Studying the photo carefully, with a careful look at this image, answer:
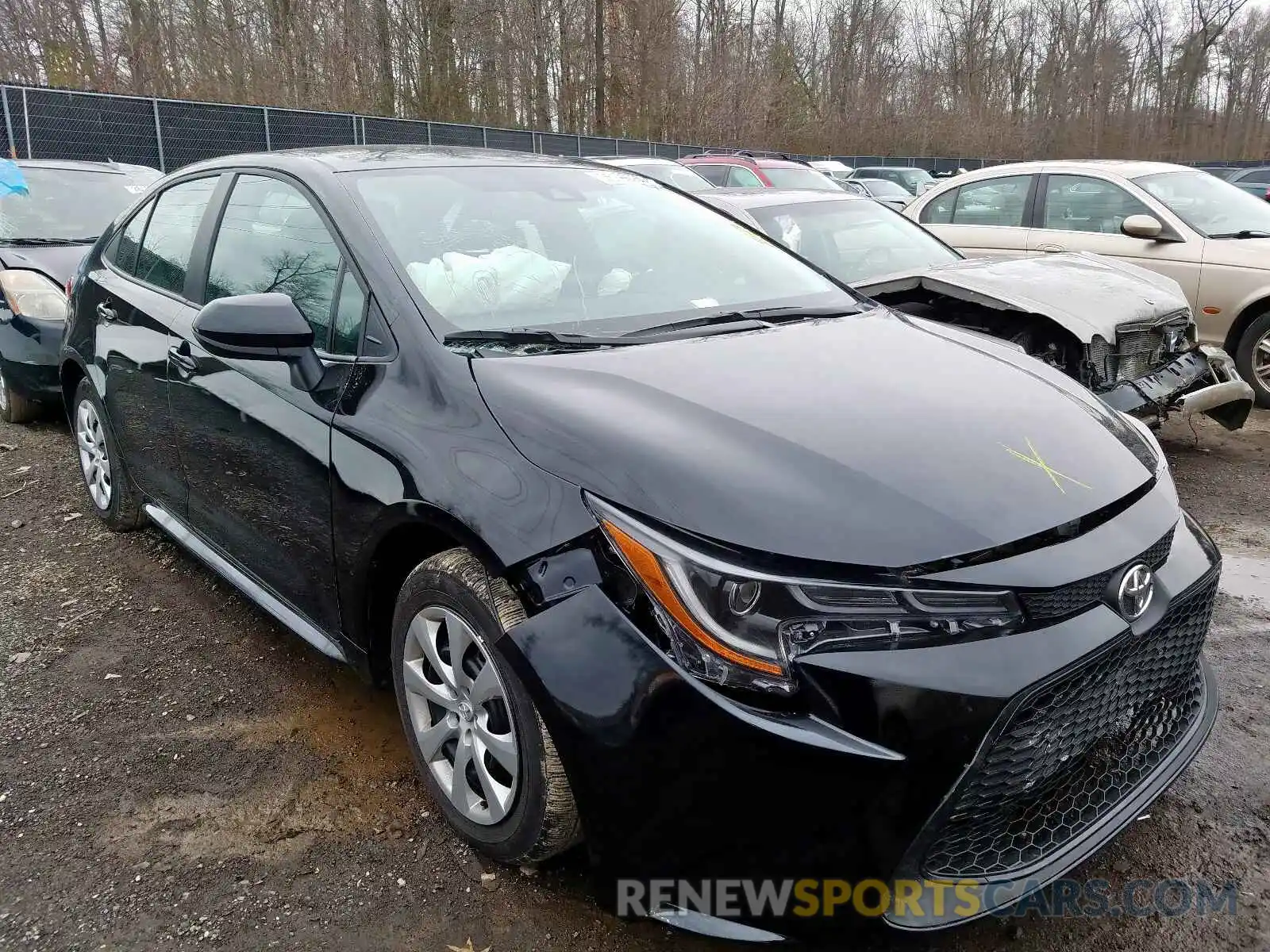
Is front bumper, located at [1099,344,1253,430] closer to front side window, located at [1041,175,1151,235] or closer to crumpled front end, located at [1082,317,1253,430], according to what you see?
crumpled front end, located at [1082,317,1253,430]

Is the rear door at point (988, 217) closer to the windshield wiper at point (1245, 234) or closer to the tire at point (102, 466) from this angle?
the windshield wiper at point (1245, 234)

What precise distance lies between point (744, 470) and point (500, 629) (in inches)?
23.1

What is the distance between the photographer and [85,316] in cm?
406

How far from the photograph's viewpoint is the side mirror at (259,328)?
7.98 ft

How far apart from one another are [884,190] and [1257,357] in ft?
52.9

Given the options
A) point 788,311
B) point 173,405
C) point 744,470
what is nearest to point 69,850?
point 173,405

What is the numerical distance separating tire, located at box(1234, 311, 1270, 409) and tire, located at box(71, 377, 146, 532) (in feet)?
21.8

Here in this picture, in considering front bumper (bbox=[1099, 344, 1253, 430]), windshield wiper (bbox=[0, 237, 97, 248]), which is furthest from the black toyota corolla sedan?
windshield wiper (bbox=[0, 237, 97, 248])

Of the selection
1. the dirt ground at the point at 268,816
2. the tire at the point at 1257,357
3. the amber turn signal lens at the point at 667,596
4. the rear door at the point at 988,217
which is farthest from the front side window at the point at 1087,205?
the amber turn signal lens at the point at 667,596

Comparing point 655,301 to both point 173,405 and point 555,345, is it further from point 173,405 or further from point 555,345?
point 173,405

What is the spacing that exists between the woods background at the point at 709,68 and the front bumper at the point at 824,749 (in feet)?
74.7

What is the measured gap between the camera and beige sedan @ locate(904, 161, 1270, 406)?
639 cm

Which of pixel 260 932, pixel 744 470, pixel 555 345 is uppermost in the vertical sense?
pixel 555 345

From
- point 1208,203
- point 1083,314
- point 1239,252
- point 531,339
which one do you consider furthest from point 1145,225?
point 531,339
